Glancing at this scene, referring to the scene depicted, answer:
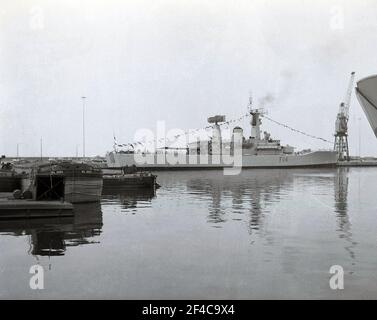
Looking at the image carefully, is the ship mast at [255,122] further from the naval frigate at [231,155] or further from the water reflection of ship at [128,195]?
the water reflection of ship at [128,195]

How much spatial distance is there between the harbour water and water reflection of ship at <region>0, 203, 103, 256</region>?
4cm

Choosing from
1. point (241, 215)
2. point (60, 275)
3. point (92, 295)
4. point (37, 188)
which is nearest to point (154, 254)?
point (60, 275)

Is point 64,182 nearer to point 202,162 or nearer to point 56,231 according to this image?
point 56,231

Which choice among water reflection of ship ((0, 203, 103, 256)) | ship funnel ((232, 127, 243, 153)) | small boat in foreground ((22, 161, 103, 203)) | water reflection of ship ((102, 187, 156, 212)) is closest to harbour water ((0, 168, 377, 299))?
water reflection of ship ((0, 203, 103, 256))

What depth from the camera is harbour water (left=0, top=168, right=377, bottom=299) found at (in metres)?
8.86

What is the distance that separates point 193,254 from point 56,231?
255 inches

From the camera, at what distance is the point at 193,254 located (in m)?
12.1

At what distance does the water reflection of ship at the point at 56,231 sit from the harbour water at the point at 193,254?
0.04 meters

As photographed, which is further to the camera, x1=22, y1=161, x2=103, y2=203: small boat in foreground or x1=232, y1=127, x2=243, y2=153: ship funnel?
x1=232, y1=127, x2=243, y2=153: ship funnel

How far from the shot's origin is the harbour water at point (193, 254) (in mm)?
8859

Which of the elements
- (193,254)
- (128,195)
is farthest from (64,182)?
(193,254)

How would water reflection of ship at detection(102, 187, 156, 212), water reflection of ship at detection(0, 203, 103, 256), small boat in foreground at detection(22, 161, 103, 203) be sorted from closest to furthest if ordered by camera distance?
water reflection of ship at detection(0, 203, 103, 256) < small boat in foreground at detection(22, 161, 103, 203) < water reflection of ship at detection(102, 187, 156, 212)

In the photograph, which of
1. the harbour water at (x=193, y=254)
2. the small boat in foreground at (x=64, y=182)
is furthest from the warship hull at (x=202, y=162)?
the harbour water at (x=193, y=254)

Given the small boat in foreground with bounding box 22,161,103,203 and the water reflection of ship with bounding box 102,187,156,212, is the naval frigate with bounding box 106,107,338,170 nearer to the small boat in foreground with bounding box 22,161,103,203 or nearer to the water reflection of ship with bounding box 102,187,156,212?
the water reflection of ship with bounding box 102,187,156,212
